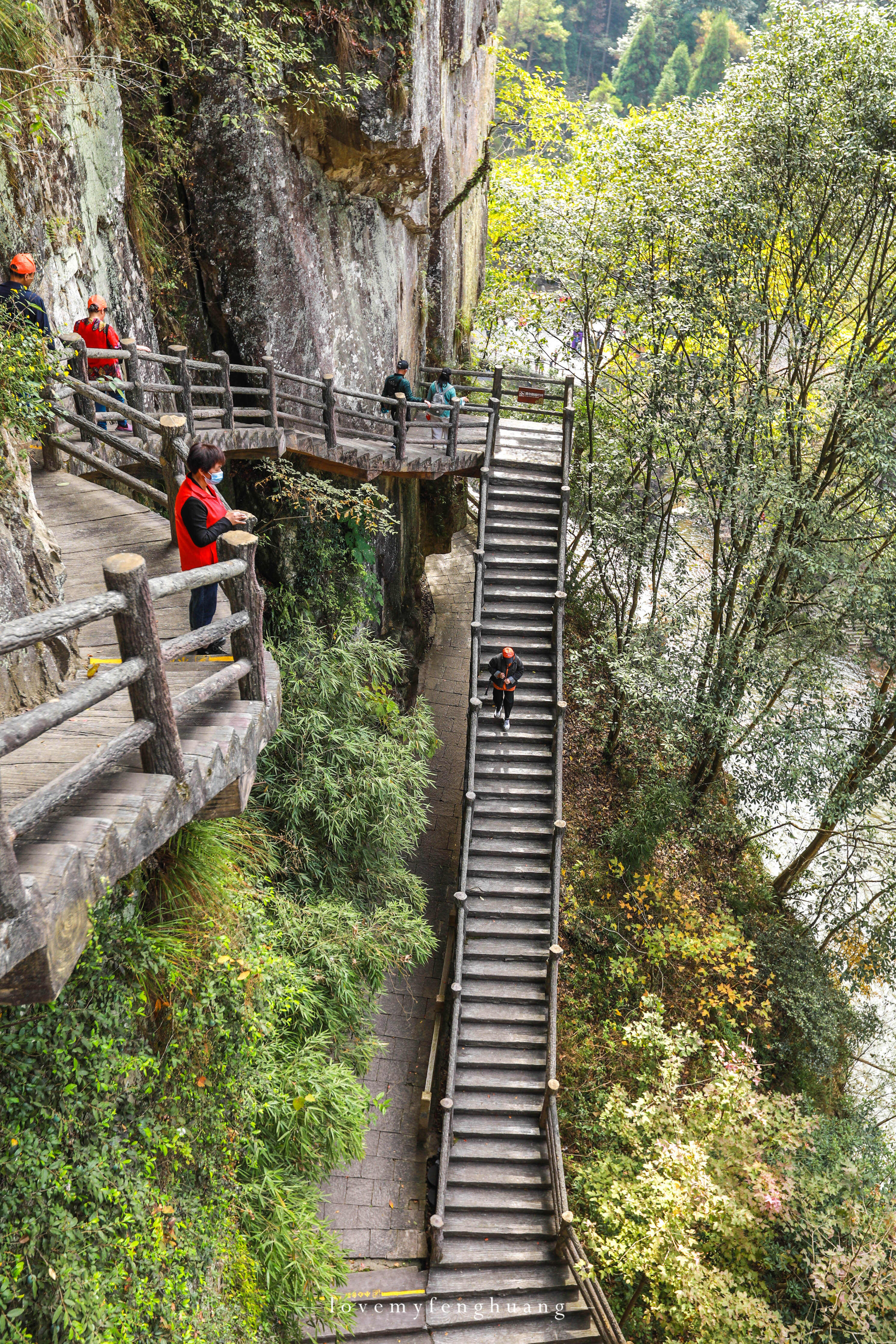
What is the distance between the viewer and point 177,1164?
570cm

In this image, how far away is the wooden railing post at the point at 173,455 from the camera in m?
5.65

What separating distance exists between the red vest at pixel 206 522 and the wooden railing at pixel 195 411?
106 centimetres

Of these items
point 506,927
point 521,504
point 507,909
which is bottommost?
point 506,927

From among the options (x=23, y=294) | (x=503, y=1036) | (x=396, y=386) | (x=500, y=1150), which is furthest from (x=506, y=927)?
(x=23, y=294)

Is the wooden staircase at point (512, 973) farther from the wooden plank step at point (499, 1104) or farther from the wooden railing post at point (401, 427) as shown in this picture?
the wooden railing post at point (401, 427)

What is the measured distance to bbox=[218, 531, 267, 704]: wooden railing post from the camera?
424cm

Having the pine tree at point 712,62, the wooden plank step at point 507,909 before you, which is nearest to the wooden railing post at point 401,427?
the wooden plank step at point 507,909

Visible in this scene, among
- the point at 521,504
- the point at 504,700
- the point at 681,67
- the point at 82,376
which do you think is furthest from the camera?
the point at 681,67

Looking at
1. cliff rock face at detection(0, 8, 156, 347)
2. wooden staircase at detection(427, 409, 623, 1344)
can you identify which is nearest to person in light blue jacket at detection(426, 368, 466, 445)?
wooden staircase at detection(427, 409, 623, 1344)

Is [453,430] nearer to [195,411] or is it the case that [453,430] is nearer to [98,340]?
[195,411]

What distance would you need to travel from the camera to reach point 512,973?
1072cm

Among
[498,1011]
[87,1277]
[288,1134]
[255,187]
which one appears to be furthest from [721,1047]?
[255,187]

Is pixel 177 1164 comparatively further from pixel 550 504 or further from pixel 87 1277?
pixel 550 504

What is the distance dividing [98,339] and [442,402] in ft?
22.8
